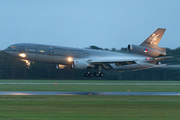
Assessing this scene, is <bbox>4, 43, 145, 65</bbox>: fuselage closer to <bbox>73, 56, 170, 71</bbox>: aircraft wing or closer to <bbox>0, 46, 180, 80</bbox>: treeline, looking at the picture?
<bbox>73, 56, 170, 71</bbox>: aircraft wing

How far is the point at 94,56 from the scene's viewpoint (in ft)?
128

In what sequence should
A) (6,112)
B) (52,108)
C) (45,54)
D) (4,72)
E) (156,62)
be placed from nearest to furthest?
(6,112), (52,108), (45,54), (156,62), (4,72)

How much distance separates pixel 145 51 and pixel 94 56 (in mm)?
7567

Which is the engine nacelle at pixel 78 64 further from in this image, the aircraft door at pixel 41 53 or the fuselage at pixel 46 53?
the aircraft door at pixel 41 53

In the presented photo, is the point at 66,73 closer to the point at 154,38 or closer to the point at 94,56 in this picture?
the point at 94,56

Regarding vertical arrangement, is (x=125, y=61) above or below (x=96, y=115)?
above

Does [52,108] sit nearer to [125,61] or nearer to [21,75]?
[125,61]

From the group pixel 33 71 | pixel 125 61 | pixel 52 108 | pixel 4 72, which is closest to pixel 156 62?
pixel 125 61

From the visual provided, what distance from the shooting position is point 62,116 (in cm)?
994

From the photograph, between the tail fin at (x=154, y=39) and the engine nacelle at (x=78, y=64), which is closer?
the engine nacelle at (x=78, y=64)

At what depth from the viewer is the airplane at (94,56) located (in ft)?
120

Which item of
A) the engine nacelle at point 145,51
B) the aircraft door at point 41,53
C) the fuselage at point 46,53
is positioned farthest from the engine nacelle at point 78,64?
the engine nacelle at point 145,51

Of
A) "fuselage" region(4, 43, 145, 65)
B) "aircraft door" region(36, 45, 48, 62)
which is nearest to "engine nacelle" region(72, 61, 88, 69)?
"fuselage" region(4, 43, 145, 65)

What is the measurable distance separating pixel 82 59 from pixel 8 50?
9.65m
